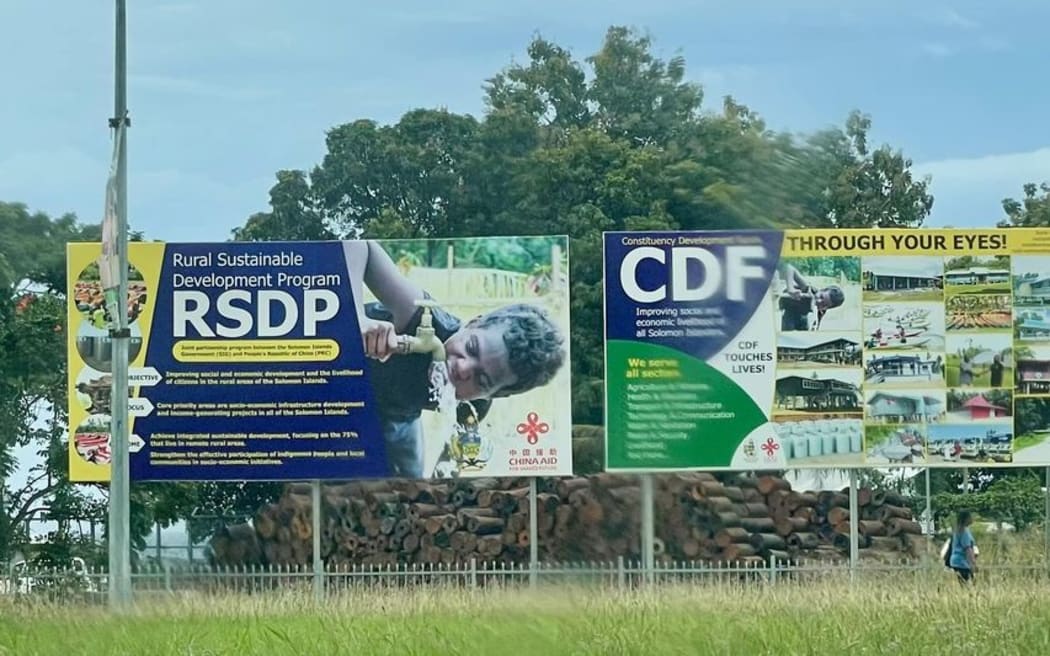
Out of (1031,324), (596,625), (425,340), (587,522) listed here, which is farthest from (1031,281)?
(596,625)

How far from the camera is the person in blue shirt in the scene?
882 inches

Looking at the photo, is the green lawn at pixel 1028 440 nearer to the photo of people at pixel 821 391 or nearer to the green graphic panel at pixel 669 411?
the photo of people at pixel 821 391

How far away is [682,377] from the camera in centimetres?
2620

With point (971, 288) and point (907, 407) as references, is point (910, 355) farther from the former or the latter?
point (971, 288)

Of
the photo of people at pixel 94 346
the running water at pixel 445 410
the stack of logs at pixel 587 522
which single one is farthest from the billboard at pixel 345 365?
the stack of logs at pixel 587 522

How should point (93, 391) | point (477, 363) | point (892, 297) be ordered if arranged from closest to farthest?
point (892, 297) < point (477, 363) < point (93, 391)

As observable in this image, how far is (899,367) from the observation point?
26.3 meters

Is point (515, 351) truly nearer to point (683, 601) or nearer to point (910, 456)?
point (910, 456)

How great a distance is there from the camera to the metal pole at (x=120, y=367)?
21438 millimetres

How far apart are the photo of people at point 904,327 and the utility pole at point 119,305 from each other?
1113 cm

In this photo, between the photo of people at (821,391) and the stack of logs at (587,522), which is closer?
the photo of people at (821,391)

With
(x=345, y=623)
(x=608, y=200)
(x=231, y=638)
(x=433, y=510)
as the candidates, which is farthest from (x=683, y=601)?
(x=608, y=200)

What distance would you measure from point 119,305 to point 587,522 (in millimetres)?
9490

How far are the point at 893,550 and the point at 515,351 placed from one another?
23.5 feet
